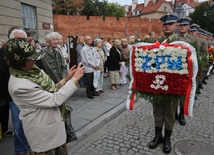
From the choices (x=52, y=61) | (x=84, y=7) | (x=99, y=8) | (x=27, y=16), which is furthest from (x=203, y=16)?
(x=52, y=61)

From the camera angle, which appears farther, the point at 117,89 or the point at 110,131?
the point at 117,89

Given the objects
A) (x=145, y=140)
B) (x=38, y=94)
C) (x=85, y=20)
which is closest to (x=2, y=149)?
(x=38, y=94)

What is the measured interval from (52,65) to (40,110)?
2.04 m

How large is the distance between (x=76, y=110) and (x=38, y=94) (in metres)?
3.45

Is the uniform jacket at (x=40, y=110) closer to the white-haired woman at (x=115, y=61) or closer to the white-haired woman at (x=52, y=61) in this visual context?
the white-haired woman at (x=52, y=61)

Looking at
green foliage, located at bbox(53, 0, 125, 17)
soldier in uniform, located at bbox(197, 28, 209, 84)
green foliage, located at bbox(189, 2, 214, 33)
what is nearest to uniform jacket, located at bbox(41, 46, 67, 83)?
soldier in uniform, located at bbox(197, 28, 209, 84)

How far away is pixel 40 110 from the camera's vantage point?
192 centimetres

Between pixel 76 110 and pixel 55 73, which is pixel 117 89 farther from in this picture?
pixel 55 73

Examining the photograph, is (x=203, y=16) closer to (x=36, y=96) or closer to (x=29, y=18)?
(x=29, y=18)

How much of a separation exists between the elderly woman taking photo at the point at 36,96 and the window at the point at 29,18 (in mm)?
9633

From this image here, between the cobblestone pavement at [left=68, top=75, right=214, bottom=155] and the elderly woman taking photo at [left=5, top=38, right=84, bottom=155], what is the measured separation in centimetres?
150

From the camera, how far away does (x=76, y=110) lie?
5188 mm

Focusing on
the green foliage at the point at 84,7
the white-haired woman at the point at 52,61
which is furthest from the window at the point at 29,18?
the green foliage at the point at 84,7

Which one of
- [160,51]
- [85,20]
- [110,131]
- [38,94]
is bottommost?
[110,131]
